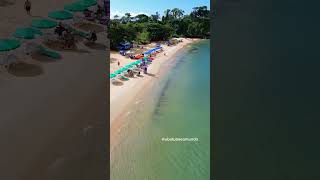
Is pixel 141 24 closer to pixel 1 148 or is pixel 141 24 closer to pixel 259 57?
pixel 259 57

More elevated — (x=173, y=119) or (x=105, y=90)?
(x=105, y=90)

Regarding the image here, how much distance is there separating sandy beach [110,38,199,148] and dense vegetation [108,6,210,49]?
786mm

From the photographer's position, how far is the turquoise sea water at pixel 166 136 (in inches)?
218

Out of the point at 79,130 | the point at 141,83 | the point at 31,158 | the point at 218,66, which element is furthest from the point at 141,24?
the point at 31,158

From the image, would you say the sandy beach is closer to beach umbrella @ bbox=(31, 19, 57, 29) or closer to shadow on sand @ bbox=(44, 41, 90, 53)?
shadow on sand @ bbox=(44, 41, 90, 53)

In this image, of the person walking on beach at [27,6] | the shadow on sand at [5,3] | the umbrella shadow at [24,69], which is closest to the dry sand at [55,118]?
the umbrella shadow at [24,69]

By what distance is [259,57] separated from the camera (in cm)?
746

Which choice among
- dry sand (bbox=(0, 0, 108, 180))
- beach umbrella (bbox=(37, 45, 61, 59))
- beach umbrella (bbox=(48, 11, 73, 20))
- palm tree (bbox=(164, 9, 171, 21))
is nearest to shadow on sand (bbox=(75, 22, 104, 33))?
beach umbrella (bbox=(48, 11, 73, 20))

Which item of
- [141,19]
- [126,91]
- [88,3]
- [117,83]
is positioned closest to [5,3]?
[88,3]

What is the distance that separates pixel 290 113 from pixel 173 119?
227 centimetres

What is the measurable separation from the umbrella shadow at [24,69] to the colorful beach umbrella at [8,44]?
31 cm

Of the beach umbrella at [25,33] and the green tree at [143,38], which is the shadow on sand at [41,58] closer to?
the beach umbrella at [25,33]

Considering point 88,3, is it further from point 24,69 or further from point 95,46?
point 24,69

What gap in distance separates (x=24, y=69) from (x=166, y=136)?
9.79ft
